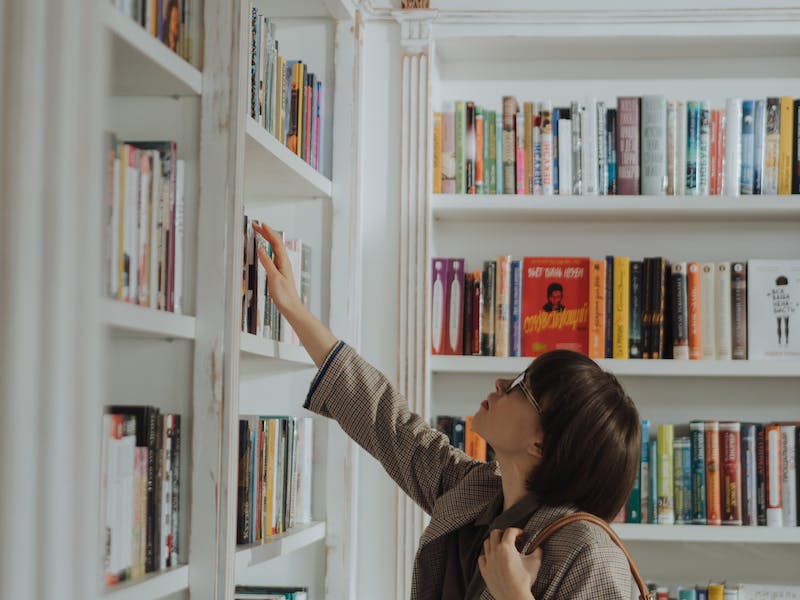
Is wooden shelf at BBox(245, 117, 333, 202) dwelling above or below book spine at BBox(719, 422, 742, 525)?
above

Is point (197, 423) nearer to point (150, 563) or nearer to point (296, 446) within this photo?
point (150, 563)

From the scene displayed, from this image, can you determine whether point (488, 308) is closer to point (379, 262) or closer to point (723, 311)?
point (379, 262)

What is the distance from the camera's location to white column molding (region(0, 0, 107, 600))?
79cm

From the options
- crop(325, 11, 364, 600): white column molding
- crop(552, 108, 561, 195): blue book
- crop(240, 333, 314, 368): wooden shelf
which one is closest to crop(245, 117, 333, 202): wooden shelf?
crop(325, 11, 364, 600): white column molding

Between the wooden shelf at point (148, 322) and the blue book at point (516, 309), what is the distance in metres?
1.16

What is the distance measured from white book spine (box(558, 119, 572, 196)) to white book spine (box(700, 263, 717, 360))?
0.38 metres

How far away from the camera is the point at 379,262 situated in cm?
263

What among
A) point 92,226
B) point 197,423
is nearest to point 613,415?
point 197,423

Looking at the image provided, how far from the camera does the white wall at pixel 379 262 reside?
8.46 feet

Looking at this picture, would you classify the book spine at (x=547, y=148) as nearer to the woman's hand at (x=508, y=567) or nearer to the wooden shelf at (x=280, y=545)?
the wooden shelf at (x=280, y=545)

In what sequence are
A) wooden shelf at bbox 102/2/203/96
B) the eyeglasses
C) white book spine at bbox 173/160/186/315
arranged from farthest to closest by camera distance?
the eyeglasses, white book spine at bbox 173/160/186/315, wooden shelf at bbox 102/2/203/96

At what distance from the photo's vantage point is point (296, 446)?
2229 millimetres

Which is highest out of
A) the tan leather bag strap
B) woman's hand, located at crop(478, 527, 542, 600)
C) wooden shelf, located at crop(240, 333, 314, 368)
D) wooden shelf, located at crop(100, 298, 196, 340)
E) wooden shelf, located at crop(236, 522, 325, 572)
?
wooden shelf, located at crop(100, 298, 196, 340)

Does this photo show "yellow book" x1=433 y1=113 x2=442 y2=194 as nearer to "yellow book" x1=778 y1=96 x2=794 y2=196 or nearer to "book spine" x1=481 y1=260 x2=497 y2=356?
"book spine" x1=481 y1=260 x2=497 y2=356
